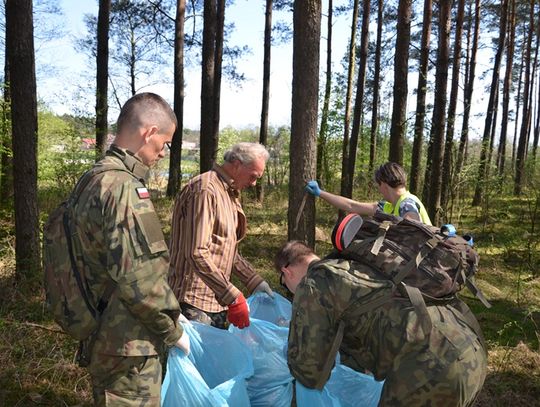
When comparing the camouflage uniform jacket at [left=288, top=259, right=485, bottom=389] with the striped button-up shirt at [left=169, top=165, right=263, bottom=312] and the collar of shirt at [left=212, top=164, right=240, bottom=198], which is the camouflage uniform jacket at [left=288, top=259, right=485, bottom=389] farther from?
the collar of shirt at [left=212, top=164, right=240, bottom=198]

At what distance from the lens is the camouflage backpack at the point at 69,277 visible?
1781mm

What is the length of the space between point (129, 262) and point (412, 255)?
1.12 m

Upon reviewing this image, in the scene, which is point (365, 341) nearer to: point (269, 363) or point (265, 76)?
point (269, 363)

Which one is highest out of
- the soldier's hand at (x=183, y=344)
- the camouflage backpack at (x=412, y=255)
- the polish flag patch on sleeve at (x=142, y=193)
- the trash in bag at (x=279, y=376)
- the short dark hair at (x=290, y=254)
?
the polish flag patch on sleeve at (x=142, y=193)

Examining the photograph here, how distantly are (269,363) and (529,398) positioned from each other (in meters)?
2.19

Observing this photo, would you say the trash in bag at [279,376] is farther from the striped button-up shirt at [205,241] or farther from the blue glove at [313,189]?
the blue glove at [313,189]

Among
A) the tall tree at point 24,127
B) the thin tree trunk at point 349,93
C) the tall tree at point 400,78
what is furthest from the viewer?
the thin tree trunk at point 349,93

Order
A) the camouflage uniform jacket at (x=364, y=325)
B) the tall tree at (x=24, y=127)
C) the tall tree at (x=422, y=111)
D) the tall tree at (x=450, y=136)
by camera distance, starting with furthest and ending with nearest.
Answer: the tall tree at (x=450, y=136) → the tall tree at (x=422, y=111) → the tall tree at (x=24, y=127) → the camouflage uniform jacket at (x=364, y=325)

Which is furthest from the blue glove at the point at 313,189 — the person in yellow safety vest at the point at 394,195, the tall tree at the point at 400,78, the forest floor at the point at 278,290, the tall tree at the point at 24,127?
the tall tree at the point at 400,78

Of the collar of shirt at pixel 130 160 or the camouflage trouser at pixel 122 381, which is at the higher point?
the collar of shirt at pixel 130 160

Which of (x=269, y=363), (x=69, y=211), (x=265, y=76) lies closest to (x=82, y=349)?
(x=69, y=211)

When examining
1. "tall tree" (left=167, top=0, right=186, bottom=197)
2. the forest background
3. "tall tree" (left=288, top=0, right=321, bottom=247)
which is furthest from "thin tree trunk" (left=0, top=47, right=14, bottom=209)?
"tall tree" (left=288, top=0, right=321, bottom=247)

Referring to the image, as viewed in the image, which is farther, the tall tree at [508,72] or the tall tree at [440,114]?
the tall tree at [508,72]

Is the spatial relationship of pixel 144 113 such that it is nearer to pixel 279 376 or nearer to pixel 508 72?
pixel 279 376
